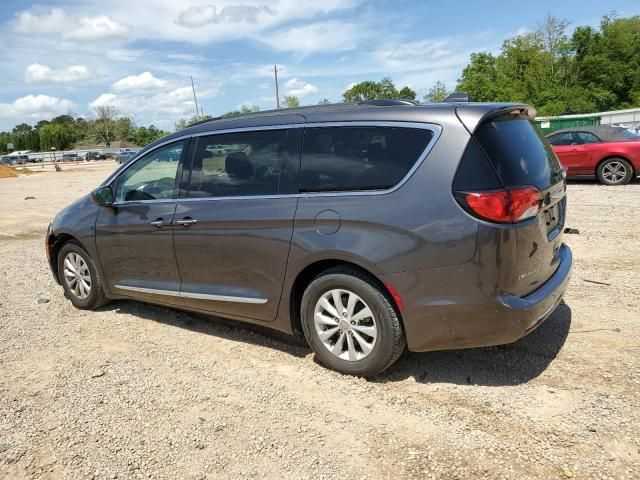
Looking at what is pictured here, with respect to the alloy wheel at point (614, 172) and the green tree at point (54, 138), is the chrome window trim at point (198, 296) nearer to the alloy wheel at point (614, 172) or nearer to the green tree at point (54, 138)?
the alloy wheel at point (614, 172)

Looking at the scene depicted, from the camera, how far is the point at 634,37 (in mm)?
57812

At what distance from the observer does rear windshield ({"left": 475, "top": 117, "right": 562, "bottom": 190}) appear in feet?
10.2

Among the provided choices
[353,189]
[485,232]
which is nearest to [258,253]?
[353,189]

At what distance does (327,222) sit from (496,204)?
108cm

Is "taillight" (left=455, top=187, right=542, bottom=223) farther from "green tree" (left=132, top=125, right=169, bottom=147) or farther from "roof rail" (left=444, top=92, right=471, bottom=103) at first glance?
"green tree" (left=132, top=125, right=169, bottom=147)

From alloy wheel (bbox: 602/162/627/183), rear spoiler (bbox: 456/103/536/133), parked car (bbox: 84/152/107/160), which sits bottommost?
alloy wheel (bbox: 602/162/627/183)

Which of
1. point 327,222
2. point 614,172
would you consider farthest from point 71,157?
point 327,222

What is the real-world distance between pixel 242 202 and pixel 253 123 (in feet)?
2.10

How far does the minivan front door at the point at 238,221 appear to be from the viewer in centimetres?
378

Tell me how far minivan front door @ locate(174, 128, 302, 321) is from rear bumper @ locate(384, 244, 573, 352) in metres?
1.00

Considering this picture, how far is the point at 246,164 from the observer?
158 inches

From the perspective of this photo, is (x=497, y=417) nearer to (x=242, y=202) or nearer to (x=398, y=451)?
(x=398, y=451)

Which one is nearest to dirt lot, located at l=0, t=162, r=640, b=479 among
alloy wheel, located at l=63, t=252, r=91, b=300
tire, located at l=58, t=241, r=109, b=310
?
tire, located at l=58, t=241, r=109, b=310

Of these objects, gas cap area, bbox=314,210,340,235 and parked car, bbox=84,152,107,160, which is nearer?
gas cap area, bbox=314,210,340,235
